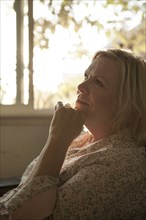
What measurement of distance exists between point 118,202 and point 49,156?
261 millimetres

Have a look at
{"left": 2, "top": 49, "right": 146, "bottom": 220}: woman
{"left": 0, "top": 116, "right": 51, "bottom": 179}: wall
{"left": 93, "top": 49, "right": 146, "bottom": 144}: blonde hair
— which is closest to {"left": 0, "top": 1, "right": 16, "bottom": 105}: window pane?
{"left": 0, "top": 116, "right": 51, "bottom": 179}: wall

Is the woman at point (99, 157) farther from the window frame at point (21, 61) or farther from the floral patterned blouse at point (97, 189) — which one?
the window frame at point (21, 61)

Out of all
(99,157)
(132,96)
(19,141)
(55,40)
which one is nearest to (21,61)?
(55,40)

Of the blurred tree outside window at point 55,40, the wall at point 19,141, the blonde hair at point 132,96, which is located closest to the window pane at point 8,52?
the blurred tree outside window at point 55,40

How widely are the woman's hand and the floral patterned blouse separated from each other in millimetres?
98

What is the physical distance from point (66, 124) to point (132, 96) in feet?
0.87

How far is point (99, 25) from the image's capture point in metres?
2.26

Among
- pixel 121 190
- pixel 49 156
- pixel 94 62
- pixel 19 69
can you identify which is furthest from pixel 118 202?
pixel 19 69

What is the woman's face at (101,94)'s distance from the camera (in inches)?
48.0

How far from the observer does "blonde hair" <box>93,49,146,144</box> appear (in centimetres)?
120

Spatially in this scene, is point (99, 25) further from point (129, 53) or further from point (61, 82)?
point (129, 53)

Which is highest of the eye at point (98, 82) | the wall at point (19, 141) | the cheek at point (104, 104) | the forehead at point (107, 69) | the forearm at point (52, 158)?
the forehead at point (107, 69)

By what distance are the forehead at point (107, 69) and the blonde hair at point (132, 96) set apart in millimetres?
15

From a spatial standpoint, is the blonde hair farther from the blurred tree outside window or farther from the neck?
the blurred tree outside window
